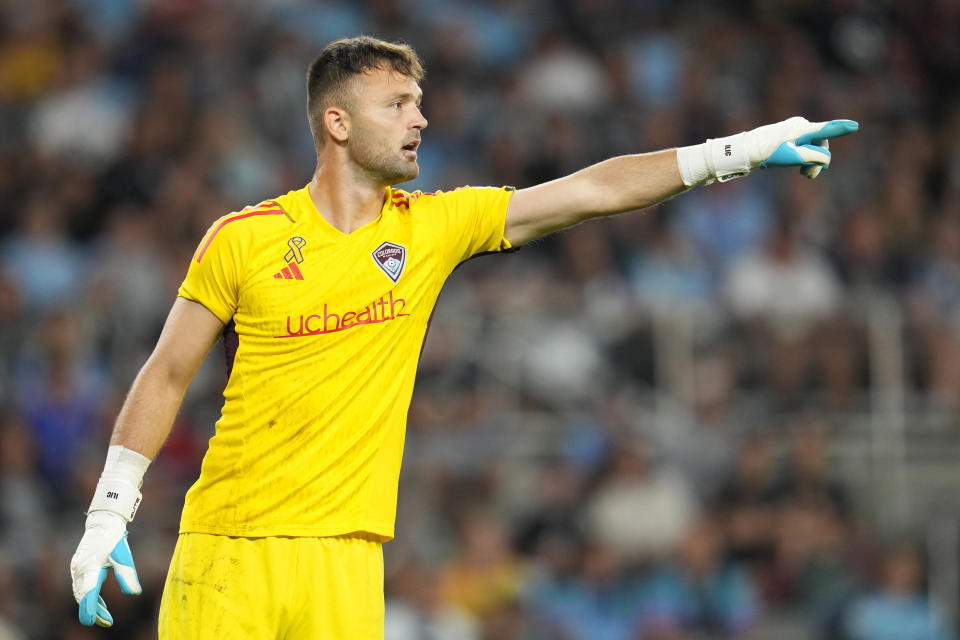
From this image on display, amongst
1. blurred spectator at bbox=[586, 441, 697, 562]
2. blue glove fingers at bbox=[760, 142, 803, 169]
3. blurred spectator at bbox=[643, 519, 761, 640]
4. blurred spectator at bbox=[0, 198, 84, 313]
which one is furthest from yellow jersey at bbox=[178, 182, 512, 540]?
blurred spectator at bbox=[0, 198, 84, 313]

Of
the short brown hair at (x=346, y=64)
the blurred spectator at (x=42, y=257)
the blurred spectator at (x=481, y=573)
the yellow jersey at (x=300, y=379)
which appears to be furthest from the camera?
the blurred spectator at (x=42, y=257)

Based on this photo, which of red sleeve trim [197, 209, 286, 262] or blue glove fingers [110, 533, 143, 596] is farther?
red sleeve trim [197, 209, 286, 262]

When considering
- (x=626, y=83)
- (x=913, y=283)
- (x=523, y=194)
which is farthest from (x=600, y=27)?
(x=523, y=194)

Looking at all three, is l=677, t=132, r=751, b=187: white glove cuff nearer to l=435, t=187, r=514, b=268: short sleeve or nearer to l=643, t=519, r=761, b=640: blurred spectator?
l=435, t=187, r=514, b=268: short sleeve

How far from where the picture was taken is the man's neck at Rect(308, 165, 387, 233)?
489cm

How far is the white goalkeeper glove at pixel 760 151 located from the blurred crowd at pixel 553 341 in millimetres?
4834

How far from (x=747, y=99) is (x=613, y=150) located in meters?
1.72

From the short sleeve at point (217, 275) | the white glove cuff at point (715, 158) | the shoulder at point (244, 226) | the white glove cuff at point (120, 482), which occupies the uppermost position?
the white glove cuff at point (715, 158)

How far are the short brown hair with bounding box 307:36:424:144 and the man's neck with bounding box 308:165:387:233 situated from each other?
0.17 metres

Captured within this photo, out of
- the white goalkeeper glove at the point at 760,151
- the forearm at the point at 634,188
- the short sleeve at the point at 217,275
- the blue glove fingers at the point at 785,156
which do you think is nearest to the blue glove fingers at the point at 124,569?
the short sleeve at the point at 217,275

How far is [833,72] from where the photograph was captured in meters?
14.0

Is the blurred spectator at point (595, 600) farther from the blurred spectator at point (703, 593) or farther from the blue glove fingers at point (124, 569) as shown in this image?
the blue glove fingers at point (124, 569)

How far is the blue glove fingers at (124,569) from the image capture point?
4.57 m

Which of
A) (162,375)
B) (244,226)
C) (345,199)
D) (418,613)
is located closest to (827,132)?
(345,199)
